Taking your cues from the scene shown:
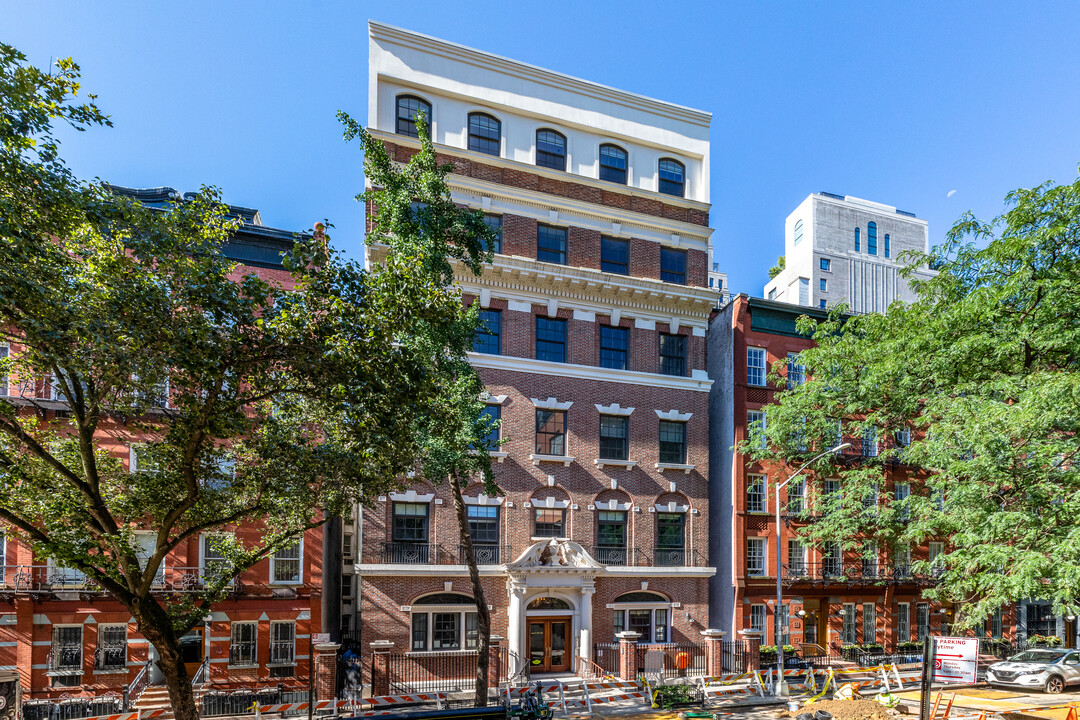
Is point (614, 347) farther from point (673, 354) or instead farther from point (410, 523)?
point (410, 523)

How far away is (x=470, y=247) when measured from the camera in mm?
20734

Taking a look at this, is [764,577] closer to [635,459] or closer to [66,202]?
[635,459]

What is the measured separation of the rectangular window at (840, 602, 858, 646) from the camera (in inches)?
1260

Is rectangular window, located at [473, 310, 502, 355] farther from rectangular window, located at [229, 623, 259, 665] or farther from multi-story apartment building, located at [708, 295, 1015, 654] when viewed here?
rectangular window, located at [229, 623, 259, 665]

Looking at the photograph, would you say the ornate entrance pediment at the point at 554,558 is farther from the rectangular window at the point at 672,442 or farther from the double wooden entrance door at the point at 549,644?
the rectangular window at the point at 672,442

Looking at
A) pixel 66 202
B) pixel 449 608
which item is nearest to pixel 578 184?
pixel 449 608

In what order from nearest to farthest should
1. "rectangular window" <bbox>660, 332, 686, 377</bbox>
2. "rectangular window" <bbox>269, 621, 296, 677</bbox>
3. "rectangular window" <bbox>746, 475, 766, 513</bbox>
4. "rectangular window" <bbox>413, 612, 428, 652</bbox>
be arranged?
"rectangular window" <bbox>269, 621, 296, 677</bbox> < "rectangular window" <bbox>413, 612, 428, 652</bbox> < "rectangular window" <bbox>660, 332, 686, 377</bbox> < "rectangular window" <bbox>746, 475, 766, 513</bbox>

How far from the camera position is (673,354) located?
31094mm

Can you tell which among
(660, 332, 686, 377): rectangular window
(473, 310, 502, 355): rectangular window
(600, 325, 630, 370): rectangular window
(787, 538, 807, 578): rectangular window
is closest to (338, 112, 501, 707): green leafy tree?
(473, 310, 502, 355): rectangular window

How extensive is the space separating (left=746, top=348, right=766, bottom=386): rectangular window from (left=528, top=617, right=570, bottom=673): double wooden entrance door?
537 inches

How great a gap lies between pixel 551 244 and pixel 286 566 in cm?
1636

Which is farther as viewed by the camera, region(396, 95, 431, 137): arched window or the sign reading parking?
region(396, 95, 431, 137): arched window

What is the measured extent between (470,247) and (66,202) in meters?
11.2

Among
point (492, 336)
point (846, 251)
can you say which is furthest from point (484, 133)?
point (846, 251)
